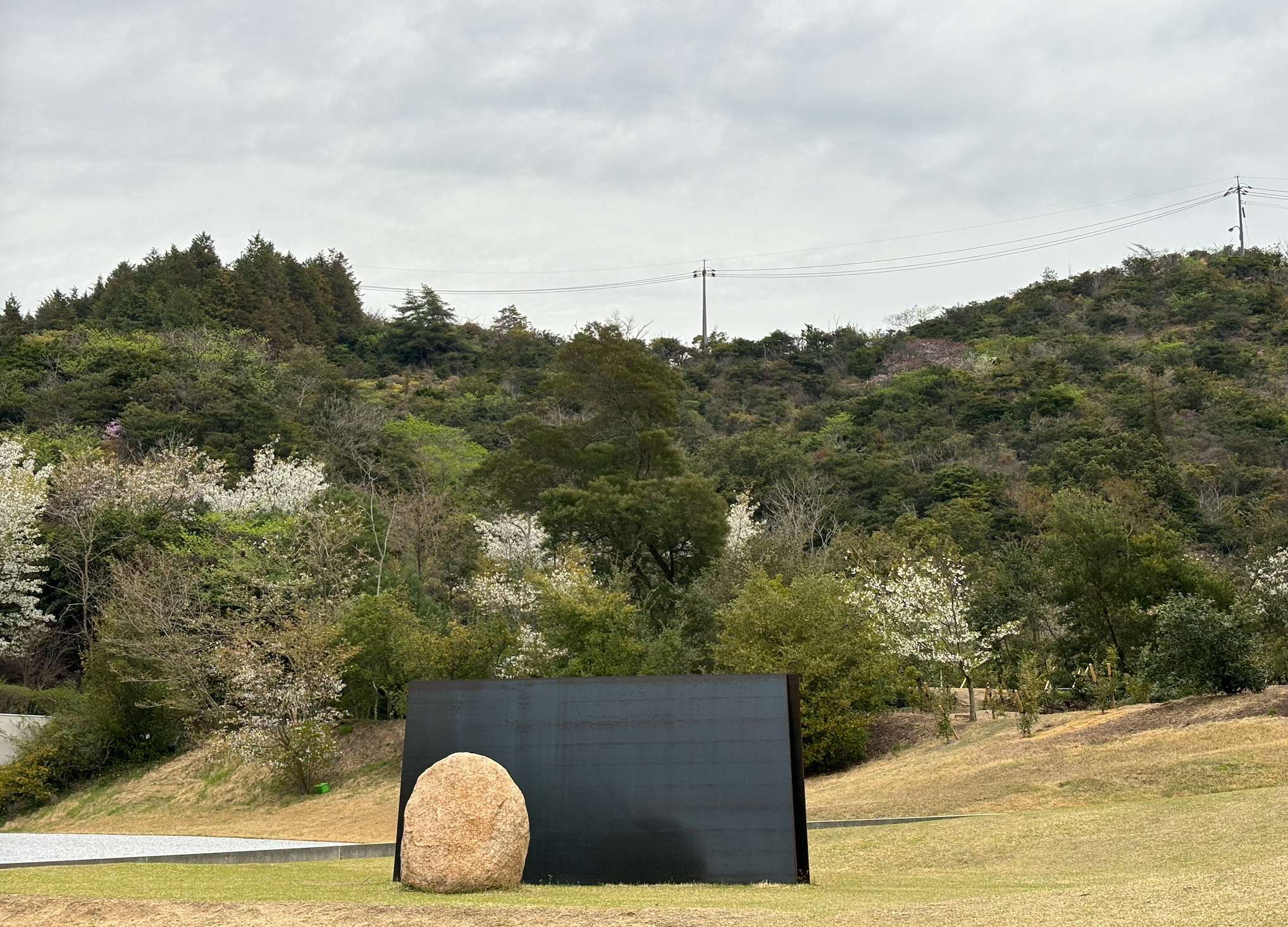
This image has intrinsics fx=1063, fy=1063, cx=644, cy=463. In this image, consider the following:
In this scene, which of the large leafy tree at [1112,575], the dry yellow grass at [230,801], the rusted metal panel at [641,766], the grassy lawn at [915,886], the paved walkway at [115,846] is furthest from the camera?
the large leafy tree at [1112,575]

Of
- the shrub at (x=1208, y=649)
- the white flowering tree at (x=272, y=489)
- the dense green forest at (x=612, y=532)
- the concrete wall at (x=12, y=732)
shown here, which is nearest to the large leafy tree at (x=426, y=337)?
the dense green forest at (x=612, y=532)

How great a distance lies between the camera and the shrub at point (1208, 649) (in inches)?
739

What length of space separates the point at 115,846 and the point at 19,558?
15.4m

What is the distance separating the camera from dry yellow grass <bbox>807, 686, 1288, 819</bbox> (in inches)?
601

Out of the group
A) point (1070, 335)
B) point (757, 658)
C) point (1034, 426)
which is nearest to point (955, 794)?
point (757, 658)

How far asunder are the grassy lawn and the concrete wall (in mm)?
16599

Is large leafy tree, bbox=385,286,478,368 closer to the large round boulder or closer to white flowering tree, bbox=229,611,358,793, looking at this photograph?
white flowering tree, bbox=229,611,358,793

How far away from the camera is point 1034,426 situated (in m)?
51.4

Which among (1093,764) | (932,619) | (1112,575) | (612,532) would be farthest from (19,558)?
(1112,575)

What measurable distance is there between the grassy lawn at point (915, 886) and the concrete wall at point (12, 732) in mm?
16599

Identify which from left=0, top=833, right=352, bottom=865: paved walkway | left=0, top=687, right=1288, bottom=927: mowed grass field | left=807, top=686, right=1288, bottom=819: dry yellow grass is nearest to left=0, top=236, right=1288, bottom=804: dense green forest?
left=807, top=686, right=1288, bottom=819: dry yellow grass

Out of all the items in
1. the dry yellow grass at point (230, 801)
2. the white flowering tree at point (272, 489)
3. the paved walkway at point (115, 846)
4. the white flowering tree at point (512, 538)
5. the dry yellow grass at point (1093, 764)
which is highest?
the white flowering tree at point (272, 489)

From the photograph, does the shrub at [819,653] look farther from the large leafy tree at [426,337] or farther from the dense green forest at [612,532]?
the large leafy tree at [426,337]

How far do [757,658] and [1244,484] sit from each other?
29291 mm
